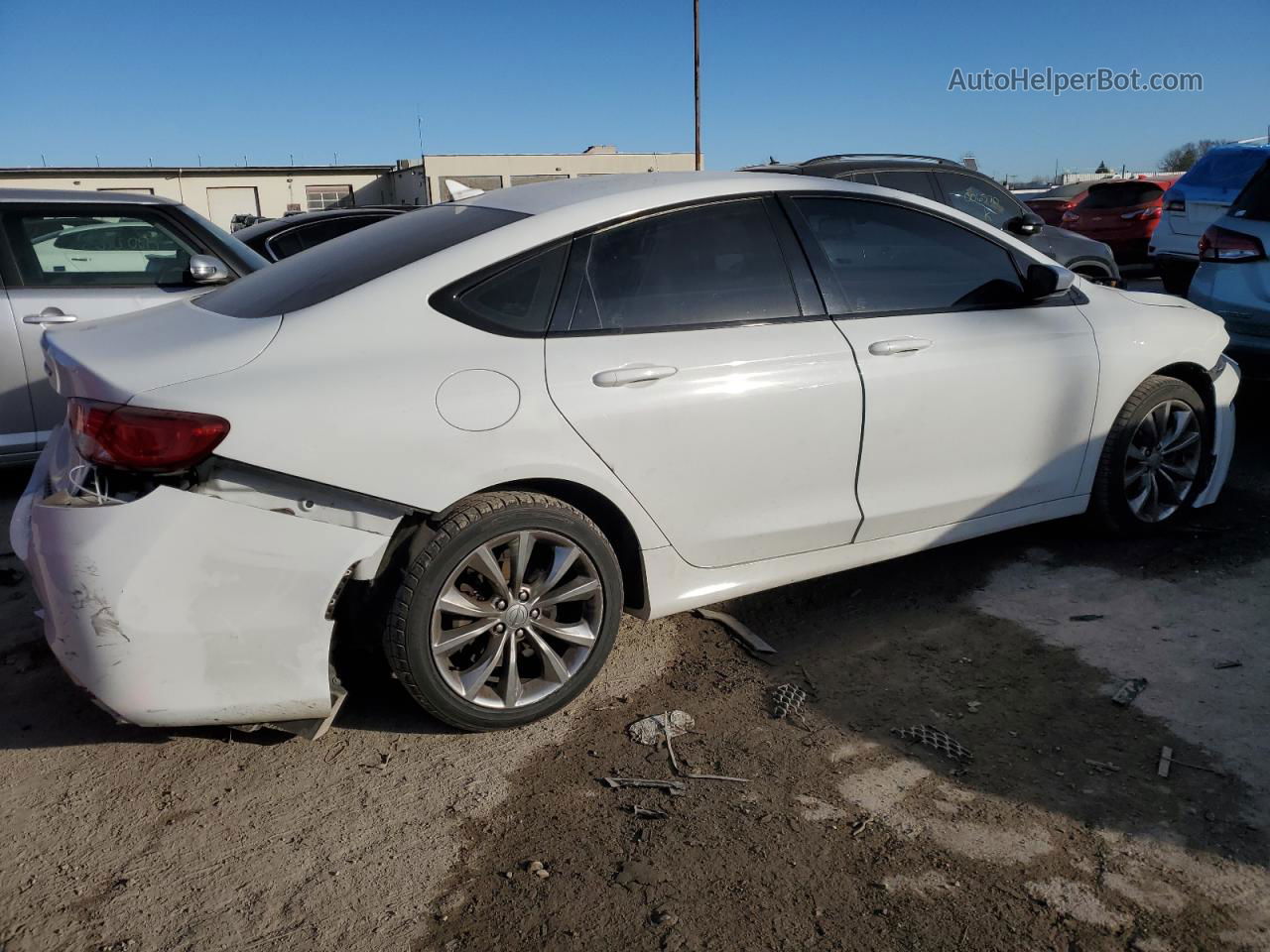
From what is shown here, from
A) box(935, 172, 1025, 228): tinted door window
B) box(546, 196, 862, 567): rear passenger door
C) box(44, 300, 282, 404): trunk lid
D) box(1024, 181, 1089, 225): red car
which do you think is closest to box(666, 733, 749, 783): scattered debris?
box(546, 196, 862, 567): rear passenger door

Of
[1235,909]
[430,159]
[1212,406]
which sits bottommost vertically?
[1235,909]

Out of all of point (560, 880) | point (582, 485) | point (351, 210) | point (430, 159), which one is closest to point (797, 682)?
point (582, 485)

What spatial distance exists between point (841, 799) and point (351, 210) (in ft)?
28.1

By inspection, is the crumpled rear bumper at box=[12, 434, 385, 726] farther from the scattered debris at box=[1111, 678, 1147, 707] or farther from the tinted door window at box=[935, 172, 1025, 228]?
the tinted door window at box=[935, 172, 1025, 228]

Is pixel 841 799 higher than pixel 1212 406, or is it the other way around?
pixel 1212 406

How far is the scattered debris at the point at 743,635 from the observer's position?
12.3 feet

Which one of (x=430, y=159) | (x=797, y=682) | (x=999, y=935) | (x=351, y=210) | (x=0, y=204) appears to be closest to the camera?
(x=999, y=935)

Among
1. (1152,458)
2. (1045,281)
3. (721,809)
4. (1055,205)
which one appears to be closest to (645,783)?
(721,809)

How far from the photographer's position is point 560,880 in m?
2.51

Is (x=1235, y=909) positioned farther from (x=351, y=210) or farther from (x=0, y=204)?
(x=351, y=210)

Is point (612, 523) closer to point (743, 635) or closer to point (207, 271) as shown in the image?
point (743, 635)

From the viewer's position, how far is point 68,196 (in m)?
5.66

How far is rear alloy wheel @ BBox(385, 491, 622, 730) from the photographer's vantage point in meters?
2.92

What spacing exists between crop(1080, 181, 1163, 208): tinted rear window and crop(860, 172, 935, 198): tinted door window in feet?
29.1
